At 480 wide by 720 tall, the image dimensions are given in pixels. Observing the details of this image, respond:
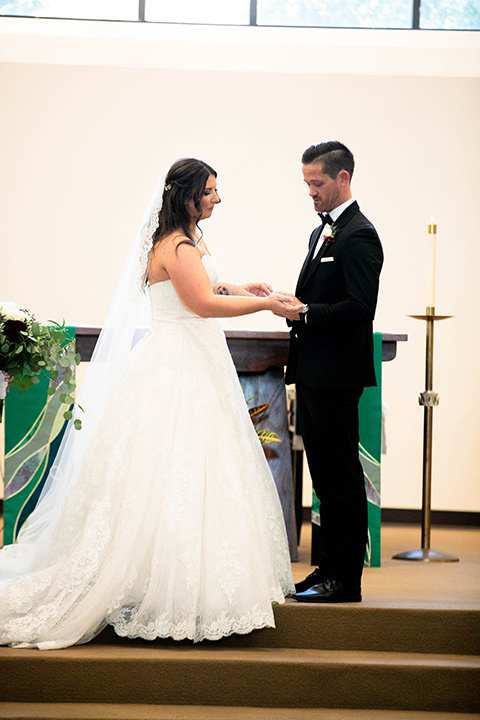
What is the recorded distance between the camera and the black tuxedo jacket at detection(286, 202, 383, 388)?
310 centimetres

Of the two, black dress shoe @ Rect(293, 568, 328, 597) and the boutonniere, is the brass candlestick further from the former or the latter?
the boutonniere

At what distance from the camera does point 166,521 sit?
9.64 feet

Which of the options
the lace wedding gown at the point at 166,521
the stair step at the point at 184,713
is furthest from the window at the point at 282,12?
the stair step at the point at 184,713

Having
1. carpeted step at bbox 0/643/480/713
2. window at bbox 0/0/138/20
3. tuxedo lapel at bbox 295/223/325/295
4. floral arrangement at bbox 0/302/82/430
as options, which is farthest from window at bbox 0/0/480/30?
carpeted step at bbox 0/643/480/713

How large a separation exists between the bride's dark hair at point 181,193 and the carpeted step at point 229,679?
1.57m

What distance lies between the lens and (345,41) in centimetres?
591

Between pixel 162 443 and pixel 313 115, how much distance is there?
362 centimetres

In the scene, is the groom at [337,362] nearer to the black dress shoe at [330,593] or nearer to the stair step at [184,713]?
the black dress shoe at [330,593]

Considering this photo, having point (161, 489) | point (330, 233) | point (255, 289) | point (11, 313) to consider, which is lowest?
point (161, 489)

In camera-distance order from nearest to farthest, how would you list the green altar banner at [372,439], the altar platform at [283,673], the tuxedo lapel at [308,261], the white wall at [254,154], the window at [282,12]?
the altar platform at [283,673], the tuxedo lapel at [308,261], the green altar banner at [372,439], the white wall at [254,154], the window at [282,12]

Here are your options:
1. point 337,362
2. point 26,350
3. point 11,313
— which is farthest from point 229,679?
point 11,313

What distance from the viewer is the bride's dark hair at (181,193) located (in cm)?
317

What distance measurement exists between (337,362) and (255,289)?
2.18 ft

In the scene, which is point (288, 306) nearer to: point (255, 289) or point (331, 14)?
point (255, 289)
